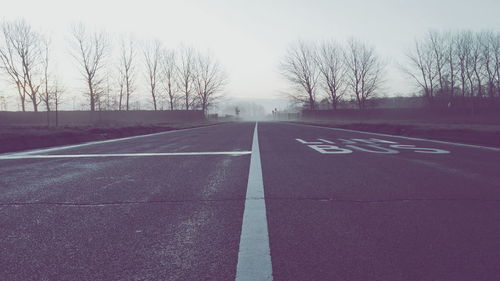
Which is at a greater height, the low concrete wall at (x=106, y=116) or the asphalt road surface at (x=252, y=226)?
the low concrete wall at (x=106, y=116)

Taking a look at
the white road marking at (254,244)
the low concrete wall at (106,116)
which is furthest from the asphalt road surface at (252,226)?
Answer: the low concrete wall at (106,116)

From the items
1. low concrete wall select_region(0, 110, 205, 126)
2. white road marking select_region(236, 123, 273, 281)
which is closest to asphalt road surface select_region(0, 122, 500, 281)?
white road marking select_region(236, 123, 273, 281)

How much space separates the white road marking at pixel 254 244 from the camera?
60.5 inches

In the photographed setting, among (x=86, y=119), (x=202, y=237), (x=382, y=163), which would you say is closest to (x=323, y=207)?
(x=202, y=237)

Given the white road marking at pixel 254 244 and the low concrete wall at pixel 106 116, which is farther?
the low concrete wall at pixel 106 116

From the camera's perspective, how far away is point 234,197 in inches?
122

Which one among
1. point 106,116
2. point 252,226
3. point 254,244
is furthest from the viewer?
point 106,116

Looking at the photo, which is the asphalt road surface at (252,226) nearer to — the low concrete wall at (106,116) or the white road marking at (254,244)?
the white road marking at (254,244)

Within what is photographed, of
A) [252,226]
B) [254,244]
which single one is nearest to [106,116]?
[252,226]

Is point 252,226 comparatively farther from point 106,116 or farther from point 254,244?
point 106,116

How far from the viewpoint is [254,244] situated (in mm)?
1892

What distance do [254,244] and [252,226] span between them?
0.32 meters

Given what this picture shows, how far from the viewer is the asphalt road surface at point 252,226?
5.25 ft

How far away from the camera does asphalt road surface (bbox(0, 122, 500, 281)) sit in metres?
1.60
